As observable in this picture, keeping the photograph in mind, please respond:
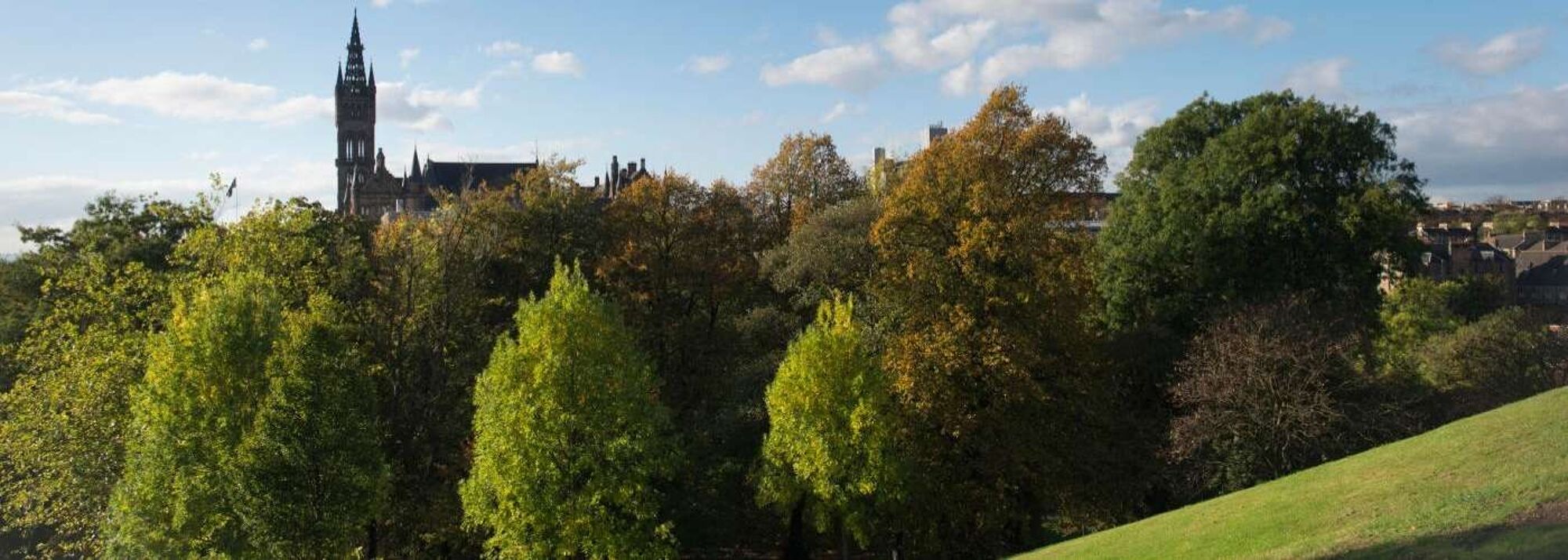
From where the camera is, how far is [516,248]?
128 feet

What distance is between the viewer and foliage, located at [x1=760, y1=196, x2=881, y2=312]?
3506 cm

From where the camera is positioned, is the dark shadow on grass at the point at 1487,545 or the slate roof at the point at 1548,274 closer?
the dark shadow on grass at the point at 1487,545

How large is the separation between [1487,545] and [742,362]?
983 inches

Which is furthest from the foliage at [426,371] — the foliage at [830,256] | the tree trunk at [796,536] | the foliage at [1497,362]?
the foliage at [1497,362]

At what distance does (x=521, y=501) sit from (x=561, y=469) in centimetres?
127

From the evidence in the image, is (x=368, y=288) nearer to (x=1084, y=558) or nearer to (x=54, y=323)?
(x=54, y=323)

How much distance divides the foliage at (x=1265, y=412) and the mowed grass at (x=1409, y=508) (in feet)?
14.0

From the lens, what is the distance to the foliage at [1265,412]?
2962 cm

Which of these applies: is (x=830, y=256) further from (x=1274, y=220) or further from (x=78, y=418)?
(x=78, y=418)

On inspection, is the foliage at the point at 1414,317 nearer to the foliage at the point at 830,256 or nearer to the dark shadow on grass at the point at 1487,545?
the foliage at the point at 830,256

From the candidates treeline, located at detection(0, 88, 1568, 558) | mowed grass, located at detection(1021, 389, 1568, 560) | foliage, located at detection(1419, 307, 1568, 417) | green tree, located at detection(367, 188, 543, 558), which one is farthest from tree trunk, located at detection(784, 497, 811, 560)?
foliage, located at detection(1419, 307, 1568, 417)

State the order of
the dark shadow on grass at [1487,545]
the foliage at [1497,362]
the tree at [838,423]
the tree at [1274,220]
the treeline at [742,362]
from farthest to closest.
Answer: the foliage at [1497,362]
the tree at [1274,220]
the tree at [838,423]
the treeline at [742,362]
the dark shadow on grass at [1487,545]

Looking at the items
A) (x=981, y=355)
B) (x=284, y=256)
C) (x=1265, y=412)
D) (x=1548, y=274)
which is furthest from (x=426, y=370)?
(x=1548, y=274)

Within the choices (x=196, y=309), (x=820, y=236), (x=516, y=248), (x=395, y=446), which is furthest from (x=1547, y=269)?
(x=196, y=309)
